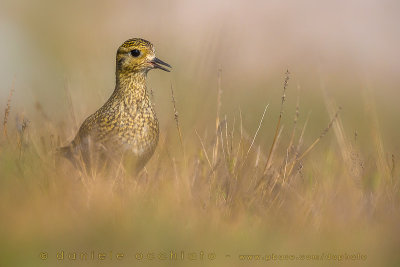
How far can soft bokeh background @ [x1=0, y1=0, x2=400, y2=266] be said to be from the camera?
12.1ft

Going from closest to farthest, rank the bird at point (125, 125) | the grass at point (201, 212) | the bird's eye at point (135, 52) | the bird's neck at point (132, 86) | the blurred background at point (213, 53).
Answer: the grass at point (201, 212), the bird at point (125, 125), the bird's neck at point (132, 86), the bird's eye at point (135, 52), the blurred background at point (213, 53)

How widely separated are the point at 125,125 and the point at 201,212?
1.44 metres

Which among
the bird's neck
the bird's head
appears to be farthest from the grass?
the bird's head

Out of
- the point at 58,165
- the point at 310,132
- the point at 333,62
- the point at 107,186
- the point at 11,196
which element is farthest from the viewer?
the point at 333,62

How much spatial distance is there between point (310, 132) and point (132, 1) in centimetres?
598

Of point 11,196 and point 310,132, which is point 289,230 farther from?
point 310,132

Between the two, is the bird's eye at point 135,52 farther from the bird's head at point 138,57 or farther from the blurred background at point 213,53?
the blurred background at point 213,53

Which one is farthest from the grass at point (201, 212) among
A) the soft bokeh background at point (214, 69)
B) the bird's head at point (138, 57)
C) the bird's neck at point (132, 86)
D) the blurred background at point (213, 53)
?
the blurred background at point (213, 53)

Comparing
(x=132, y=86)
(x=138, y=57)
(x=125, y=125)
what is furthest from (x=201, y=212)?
(x=138, y=57)

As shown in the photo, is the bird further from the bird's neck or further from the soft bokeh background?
the soft bokeh background

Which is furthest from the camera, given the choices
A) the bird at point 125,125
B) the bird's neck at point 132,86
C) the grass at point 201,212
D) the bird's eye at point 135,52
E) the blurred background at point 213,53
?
the blurred background at point 213,53

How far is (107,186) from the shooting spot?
13.9 feet

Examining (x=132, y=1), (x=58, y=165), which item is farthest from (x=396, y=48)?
(x=58, y=165)

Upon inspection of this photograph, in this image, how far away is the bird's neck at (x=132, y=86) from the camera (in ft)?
17.6
